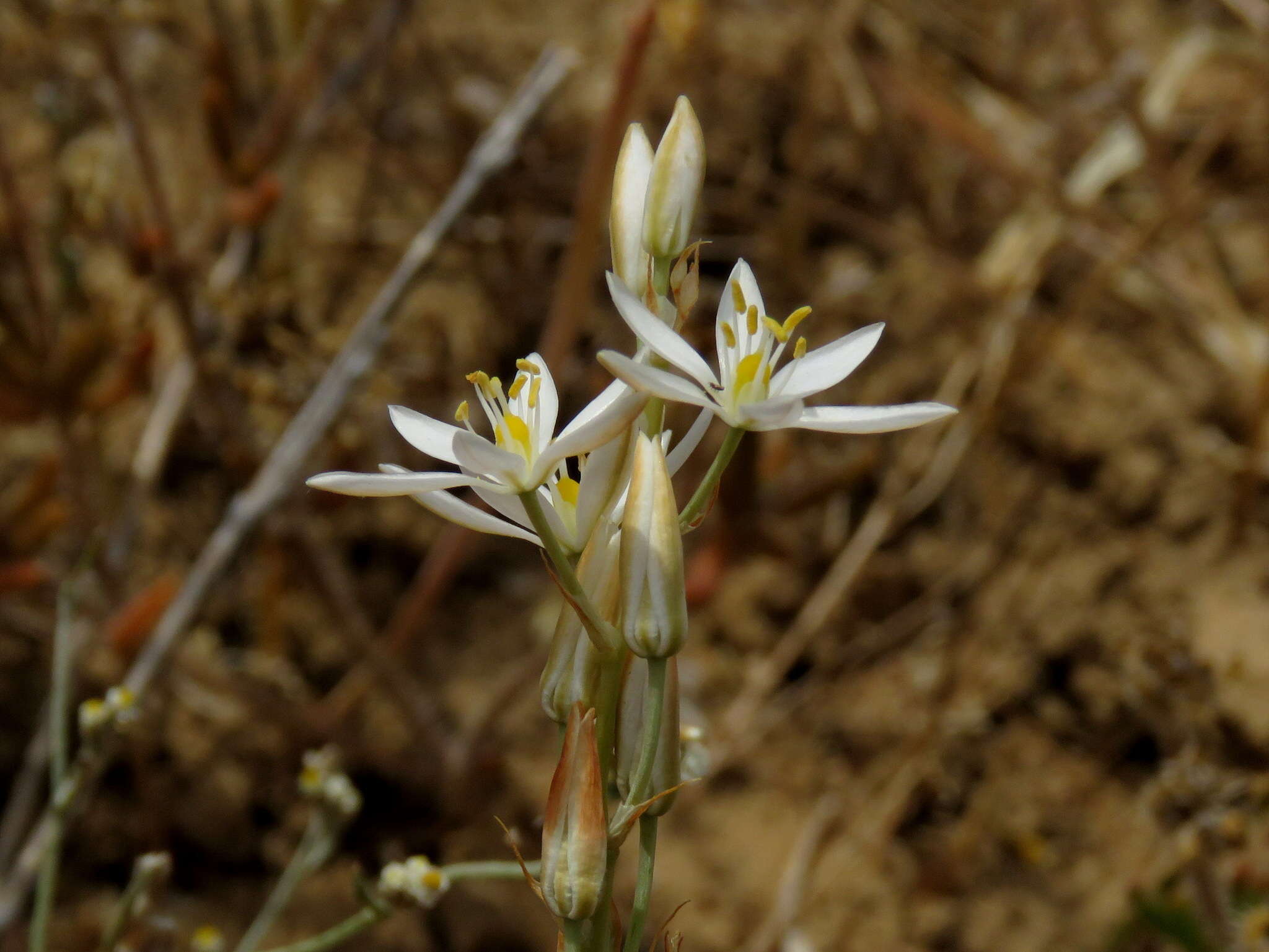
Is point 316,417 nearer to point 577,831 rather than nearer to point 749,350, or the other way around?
point 749,350

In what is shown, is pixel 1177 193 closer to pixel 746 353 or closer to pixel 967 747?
pixel 967 747

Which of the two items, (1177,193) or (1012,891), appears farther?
(1177,193)

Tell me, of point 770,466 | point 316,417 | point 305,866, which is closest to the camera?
point 305,866

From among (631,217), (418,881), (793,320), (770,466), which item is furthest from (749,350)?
(770,466)

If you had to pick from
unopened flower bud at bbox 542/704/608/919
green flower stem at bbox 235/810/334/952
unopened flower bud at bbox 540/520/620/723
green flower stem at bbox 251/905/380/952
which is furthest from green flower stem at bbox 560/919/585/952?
green flower stem at bbox 235/810/334/952

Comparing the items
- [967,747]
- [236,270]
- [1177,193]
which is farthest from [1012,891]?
[236,270]

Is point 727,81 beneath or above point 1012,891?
above
